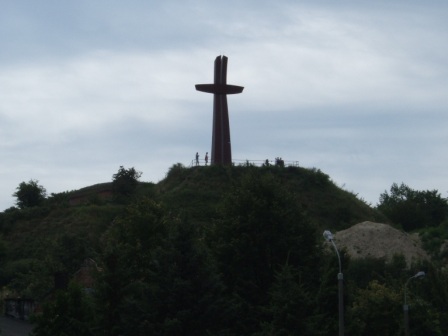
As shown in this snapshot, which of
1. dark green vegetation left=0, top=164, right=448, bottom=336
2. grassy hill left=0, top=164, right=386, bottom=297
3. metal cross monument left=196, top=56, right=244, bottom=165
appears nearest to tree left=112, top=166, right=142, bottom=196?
grassy hill left=0, top=164, right=386, bottom=297

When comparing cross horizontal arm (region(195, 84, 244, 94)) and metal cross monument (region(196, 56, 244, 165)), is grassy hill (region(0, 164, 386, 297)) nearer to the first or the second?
metal cross monument (region(196, 56, 244, 165))

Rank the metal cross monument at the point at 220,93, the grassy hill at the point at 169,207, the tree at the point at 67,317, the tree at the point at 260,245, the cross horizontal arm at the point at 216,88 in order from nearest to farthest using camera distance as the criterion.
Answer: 1. the tree at the point at 67,317
2. the tree at the point at 260,245
3. the grassy hill at the point at 169,207
4. the metal cross monument at the point at 220,93
5. the cross horizontal arm at the point at 216,88

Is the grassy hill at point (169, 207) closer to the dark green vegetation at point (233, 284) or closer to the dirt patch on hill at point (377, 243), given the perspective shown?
the dirt patch on hill at point (377, 243)

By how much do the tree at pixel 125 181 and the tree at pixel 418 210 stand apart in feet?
106

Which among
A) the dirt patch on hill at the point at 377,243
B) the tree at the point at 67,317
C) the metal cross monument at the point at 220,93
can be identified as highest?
the metal cross monument at the point at 220,93

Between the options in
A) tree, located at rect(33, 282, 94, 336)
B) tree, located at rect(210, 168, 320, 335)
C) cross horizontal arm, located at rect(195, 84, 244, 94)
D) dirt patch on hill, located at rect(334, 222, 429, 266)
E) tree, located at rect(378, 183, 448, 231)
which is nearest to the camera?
tree, located at rect(33, 282, 94, 336)

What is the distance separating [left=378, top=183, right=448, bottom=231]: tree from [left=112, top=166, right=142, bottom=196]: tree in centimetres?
3241

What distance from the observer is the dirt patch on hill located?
275 feet

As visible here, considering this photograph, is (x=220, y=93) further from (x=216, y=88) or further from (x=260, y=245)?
(x=260, y=245)

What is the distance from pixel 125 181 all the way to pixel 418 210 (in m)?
37.0

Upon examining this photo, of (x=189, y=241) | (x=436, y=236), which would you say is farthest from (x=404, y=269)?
(x=189, y=241)

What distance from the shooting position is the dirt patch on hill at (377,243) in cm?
8369

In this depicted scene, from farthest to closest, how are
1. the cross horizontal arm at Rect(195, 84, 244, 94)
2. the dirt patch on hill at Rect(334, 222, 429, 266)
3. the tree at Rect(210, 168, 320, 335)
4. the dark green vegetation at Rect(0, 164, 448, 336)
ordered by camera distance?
the cross horizontal arm at Rect(195, 84, 244, 94) < the dirt patch on hill at Rect(334, 222, 429, 266) < the tree at Rect(210, 168, 320, 335) < the dark green vegetation at Rect(0, 164, 448, 336)

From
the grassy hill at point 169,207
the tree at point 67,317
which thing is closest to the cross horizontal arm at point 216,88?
the grassy hill at point 169,207
